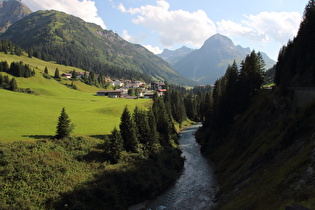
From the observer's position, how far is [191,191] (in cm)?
3806

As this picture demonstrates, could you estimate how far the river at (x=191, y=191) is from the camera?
33.5 meters

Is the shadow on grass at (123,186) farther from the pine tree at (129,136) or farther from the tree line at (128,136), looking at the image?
the pine tree at (129,136)

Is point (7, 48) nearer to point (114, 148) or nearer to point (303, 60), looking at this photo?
point (114, 148)

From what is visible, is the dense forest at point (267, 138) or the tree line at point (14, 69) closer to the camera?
the dense forest at point (267, 138)

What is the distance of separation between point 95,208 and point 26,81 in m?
102

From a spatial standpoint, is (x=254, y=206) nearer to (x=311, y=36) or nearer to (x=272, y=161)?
(x=272, y=161)

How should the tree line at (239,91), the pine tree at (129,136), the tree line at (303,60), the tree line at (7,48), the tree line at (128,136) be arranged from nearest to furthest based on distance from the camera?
1. the tree line at (303,60)
2. the tree line at (128,136)
3. the pine tree at (129,136)
4. the tree line at (239,91)
5. the tree line at (7,48)

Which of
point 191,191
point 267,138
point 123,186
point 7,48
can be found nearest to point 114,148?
point 123,186

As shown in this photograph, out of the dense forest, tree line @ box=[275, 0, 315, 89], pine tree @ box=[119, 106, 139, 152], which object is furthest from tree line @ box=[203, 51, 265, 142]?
pine tree @ box=[119, 106, 139, 152]

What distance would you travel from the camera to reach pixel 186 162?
2188 inches

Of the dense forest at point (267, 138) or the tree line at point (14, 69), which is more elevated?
the tree line at point (14, 69)

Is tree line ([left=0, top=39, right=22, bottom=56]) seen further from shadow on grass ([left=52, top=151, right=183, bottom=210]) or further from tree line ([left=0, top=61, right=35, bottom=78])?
shadow on grass ([left=52, top=151, right=183, bottom=210])

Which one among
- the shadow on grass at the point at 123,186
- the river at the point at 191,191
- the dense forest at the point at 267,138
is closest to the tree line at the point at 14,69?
the shadow on grass at the point at 123,186

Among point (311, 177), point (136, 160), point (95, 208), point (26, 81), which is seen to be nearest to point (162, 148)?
point (136, 160)
